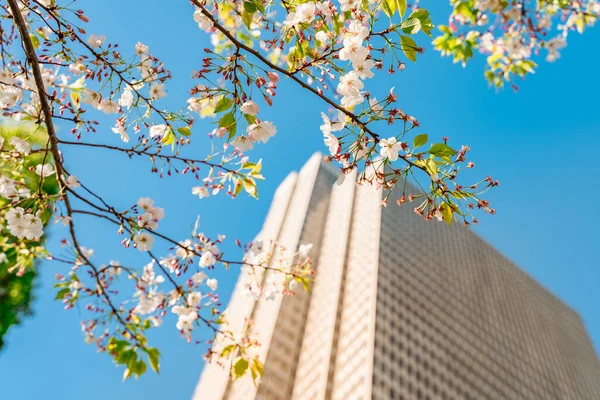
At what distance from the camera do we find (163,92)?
2162 millimetres

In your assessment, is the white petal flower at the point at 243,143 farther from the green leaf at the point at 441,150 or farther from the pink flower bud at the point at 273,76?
the green leaf at the point at 441,150

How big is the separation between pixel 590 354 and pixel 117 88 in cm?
4641

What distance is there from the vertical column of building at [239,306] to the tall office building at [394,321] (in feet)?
0.64

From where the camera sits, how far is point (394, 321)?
17812 mm

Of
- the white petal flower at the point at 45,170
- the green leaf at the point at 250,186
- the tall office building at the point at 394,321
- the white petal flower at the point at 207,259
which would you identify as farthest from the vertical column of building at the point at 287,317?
the white petal flower at the point at 45,170

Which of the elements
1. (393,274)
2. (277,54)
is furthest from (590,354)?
(277,54)

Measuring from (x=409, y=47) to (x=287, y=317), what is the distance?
21.0 metres

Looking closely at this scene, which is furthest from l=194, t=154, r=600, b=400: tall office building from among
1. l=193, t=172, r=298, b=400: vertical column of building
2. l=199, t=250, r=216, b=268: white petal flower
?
l=199, t=250, r=216, b=268: white petal flower

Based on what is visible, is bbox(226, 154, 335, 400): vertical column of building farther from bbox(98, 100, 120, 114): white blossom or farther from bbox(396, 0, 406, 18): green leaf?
bbox(396, 0, 406, 18): green leaf

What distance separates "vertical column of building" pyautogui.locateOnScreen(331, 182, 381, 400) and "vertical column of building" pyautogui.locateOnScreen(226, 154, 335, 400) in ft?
9.82

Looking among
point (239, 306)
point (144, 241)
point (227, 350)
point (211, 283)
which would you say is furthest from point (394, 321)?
point (144, 241)

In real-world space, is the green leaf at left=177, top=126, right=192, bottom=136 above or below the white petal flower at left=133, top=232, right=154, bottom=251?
above

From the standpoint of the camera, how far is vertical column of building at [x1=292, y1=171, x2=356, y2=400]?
17219 millimetres

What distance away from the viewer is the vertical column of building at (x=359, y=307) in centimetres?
1491
